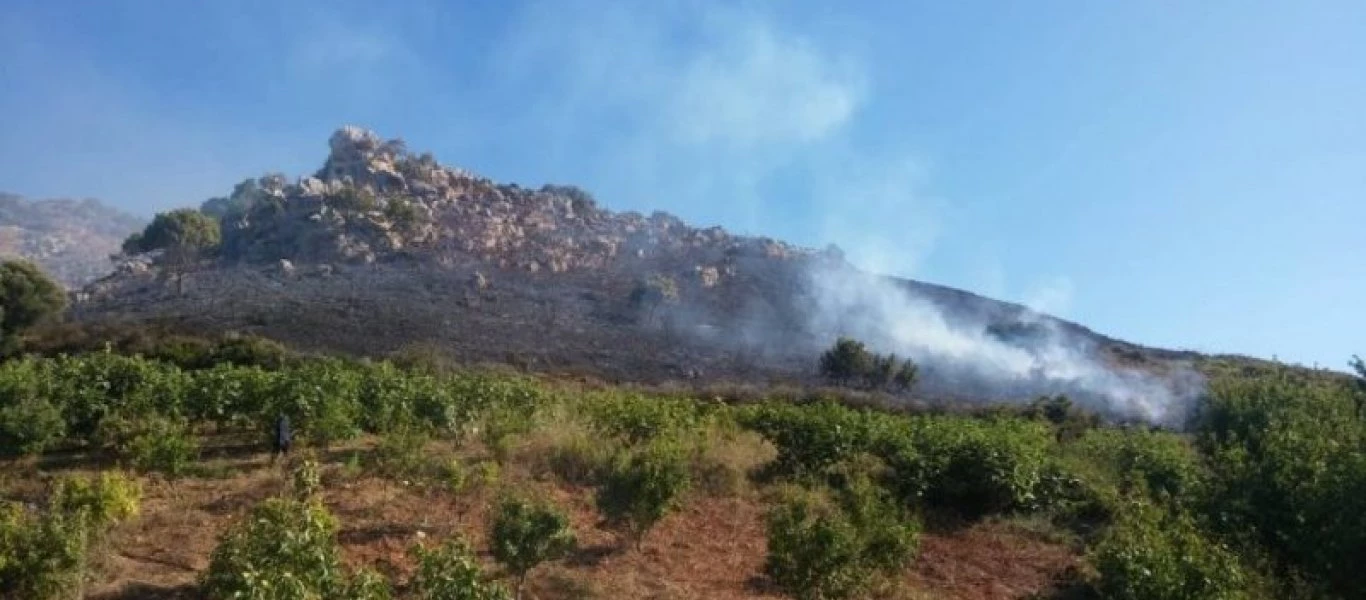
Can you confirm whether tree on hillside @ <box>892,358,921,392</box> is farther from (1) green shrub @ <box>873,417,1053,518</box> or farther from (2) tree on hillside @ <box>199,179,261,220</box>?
(2) tree on hillside @ <box>199,179,261,220</box>

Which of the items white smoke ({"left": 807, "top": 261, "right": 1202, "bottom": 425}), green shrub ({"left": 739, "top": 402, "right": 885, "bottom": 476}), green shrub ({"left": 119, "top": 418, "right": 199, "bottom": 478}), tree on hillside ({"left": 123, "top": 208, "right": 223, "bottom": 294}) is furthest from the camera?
tree on hillside ({"left": 123, "top": 208, "right": 223, "bottom": 294})

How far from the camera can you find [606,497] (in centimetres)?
1266

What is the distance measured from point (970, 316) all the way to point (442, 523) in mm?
60204

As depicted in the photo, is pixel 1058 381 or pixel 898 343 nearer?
pixel 1058 381

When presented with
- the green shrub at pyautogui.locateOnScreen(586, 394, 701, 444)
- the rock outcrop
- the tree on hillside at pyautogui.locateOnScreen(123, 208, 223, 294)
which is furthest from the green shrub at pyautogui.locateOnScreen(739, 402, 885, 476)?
the tree on hillside at pyautogui.locateOnScreen(123, 208, 223, 294)

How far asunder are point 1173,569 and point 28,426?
14157 mm

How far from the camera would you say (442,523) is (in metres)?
12.6

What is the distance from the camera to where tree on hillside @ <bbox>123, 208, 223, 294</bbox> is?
6350 centimetres

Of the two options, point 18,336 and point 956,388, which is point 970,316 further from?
point 18,336

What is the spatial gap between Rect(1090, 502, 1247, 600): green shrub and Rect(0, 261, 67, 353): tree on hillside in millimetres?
40912

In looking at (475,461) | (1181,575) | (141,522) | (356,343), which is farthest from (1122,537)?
(356,343)

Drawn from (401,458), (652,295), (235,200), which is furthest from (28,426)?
(235,200)

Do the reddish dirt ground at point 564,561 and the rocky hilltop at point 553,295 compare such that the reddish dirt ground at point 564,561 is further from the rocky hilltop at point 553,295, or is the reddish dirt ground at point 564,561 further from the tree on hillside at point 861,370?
the tree on hillside at point 861,370

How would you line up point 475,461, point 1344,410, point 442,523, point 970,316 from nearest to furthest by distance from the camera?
point 442,523, point 475,461, point 1344,410, point 970,316
